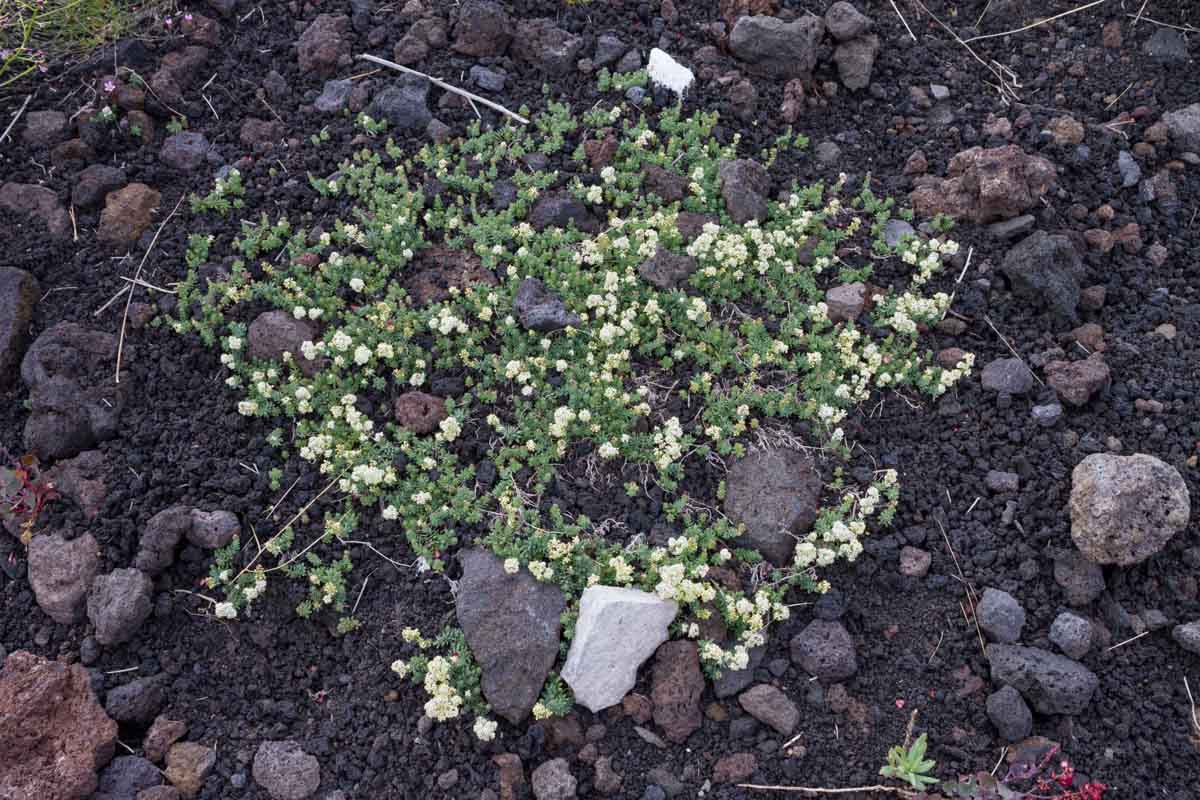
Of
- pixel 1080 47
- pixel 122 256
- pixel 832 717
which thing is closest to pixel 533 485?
pixel 832 717

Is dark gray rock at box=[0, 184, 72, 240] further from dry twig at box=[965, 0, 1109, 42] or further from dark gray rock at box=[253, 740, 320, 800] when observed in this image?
dry twig at box=[965, 0, 1109, 42]

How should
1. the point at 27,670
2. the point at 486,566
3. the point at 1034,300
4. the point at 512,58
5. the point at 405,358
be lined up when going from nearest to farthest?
the point at 27,670
the point at 486,566
the point at 405,358
the point at 1034,300
the point at 512,58

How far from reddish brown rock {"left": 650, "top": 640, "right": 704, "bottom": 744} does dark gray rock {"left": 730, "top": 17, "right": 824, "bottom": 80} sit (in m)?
3.97

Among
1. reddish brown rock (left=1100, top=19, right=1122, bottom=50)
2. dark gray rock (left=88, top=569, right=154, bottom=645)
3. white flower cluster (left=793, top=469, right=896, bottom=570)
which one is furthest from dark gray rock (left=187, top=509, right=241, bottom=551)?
reddish brown rock (left=1100, top=19, right=1122, bottom=50)

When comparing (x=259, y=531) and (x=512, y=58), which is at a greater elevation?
(x=512, y=58)

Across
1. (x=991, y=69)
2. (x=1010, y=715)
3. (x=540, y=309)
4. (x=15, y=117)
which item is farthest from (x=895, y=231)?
(x=15, y=117)

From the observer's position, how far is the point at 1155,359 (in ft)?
17.9

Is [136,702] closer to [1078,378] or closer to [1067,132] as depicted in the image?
[1078,378]

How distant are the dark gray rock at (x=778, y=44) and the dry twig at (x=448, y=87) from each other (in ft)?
5.22

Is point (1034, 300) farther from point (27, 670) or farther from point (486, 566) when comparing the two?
point (27, 670)

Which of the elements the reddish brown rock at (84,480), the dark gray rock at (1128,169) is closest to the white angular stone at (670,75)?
the dark gray rock at (1128,169)

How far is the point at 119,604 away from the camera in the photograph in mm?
4594

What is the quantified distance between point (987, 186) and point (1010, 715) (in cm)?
308

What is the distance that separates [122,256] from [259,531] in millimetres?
2064
